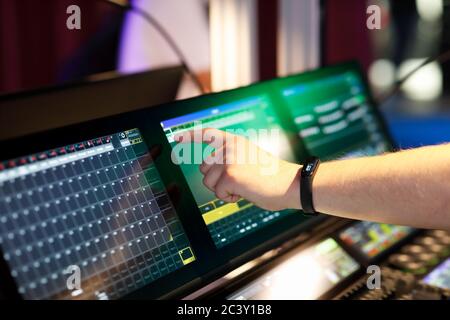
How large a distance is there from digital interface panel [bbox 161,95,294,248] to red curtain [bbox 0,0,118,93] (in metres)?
1.59

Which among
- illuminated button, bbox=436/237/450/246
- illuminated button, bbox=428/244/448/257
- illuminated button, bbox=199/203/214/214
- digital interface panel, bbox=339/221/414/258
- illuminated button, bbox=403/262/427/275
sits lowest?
illuminated button, bbox=403/262/427/275

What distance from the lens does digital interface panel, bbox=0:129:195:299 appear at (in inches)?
31.7

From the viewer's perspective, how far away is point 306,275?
3.66 ft

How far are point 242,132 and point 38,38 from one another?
5.59 feet

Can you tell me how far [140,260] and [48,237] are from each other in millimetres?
172

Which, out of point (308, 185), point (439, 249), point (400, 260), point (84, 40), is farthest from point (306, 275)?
point (84, 40)

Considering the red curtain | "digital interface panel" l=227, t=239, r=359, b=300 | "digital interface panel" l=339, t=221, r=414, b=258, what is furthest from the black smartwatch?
the red curtain

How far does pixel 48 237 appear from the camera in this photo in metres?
0.83

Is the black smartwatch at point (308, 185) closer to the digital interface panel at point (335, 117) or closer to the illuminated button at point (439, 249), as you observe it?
the digital interface panel at point (335, 117)

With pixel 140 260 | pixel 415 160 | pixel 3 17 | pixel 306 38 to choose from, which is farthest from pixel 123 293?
pixel 3 17

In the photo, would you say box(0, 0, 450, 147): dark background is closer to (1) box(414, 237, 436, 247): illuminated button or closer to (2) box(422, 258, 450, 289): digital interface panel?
(1) box(414, 237, 436, 247): illuminated button

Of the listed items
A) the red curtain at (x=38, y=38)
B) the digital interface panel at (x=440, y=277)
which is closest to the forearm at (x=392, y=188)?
the digital interface panel at (x=440, y=277)

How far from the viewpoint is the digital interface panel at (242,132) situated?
1.07m

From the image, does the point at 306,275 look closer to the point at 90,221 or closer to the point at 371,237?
the point at 371,237
